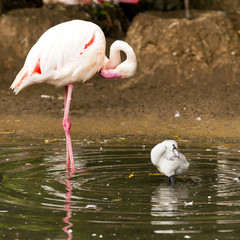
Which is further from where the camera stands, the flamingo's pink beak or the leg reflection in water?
the flamingo's pink beak

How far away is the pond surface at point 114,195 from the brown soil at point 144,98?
1.00m

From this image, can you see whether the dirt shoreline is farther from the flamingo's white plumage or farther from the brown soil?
the flamingo's white plumage

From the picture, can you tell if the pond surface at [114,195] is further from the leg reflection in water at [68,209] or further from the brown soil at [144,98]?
the brown soil at [144,98]

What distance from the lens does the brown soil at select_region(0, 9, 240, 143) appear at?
353 inches

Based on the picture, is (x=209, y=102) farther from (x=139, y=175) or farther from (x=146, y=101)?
(x=139, y=175)

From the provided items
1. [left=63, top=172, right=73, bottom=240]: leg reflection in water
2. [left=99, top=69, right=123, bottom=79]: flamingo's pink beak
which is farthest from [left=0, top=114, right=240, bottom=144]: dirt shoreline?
[left=63, top=172, right=73, bottom=240]: leg reflection in water

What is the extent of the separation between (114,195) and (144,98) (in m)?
4.82

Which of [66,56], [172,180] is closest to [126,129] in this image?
[66,56]

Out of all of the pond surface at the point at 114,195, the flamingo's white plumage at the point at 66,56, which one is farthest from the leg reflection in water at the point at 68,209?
the flamingo's white plumage at the point at 66,56

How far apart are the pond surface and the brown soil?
1.00 m

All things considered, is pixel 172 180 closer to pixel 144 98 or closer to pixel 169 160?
pixel 169 160

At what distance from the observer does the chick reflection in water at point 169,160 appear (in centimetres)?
623

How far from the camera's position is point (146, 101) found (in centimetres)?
1031

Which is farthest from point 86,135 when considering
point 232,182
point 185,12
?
point 185,12
